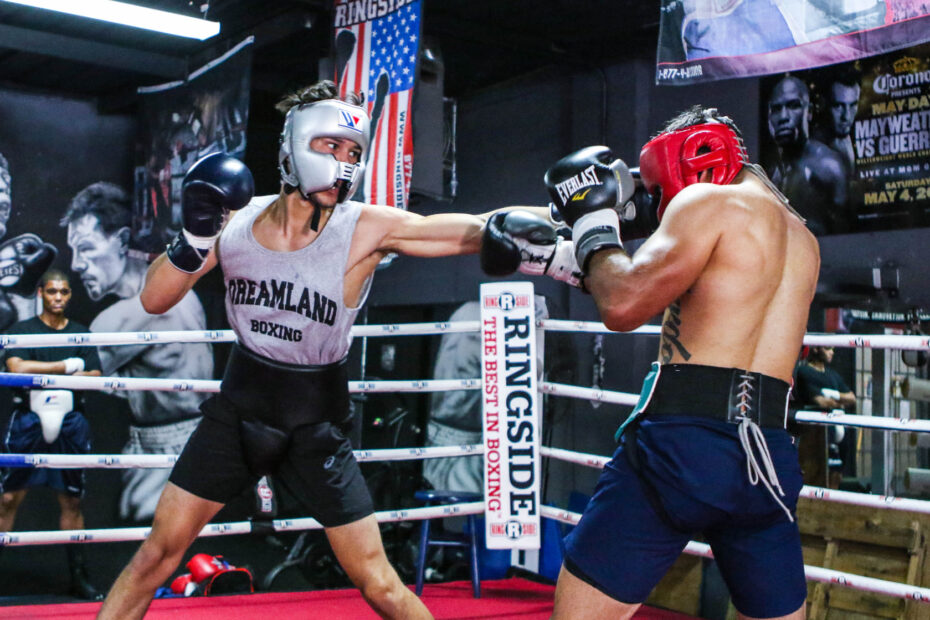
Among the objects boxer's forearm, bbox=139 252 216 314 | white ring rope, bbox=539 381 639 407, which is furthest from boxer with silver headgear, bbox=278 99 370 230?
white ring rope, bbox=539 381 639 407

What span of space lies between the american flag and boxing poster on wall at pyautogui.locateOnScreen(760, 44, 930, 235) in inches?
81.1

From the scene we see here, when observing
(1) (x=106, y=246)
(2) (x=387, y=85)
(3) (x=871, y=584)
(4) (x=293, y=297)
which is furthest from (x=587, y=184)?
(1) (x=106, y=246)

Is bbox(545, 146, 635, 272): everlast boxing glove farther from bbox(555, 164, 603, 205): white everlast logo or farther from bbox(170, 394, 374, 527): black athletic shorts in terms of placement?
bbox(170, 394, 374, 527): black athletic shorts

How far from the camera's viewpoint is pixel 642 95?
223 inches

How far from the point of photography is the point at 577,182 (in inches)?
71.2

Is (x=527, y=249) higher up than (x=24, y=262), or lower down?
lower down

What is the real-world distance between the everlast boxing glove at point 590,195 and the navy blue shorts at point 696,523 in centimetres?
37

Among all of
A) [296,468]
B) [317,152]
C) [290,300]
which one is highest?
[317,152]

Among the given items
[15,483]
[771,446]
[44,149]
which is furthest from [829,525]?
[44,149]

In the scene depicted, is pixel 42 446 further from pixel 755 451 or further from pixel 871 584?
pixel 755 451

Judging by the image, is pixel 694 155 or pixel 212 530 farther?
pixel 212 530

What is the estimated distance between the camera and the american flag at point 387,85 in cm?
442

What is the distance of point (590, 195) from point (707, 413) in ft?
1.56

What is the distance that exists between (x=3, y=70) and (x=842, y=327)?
5824mm
